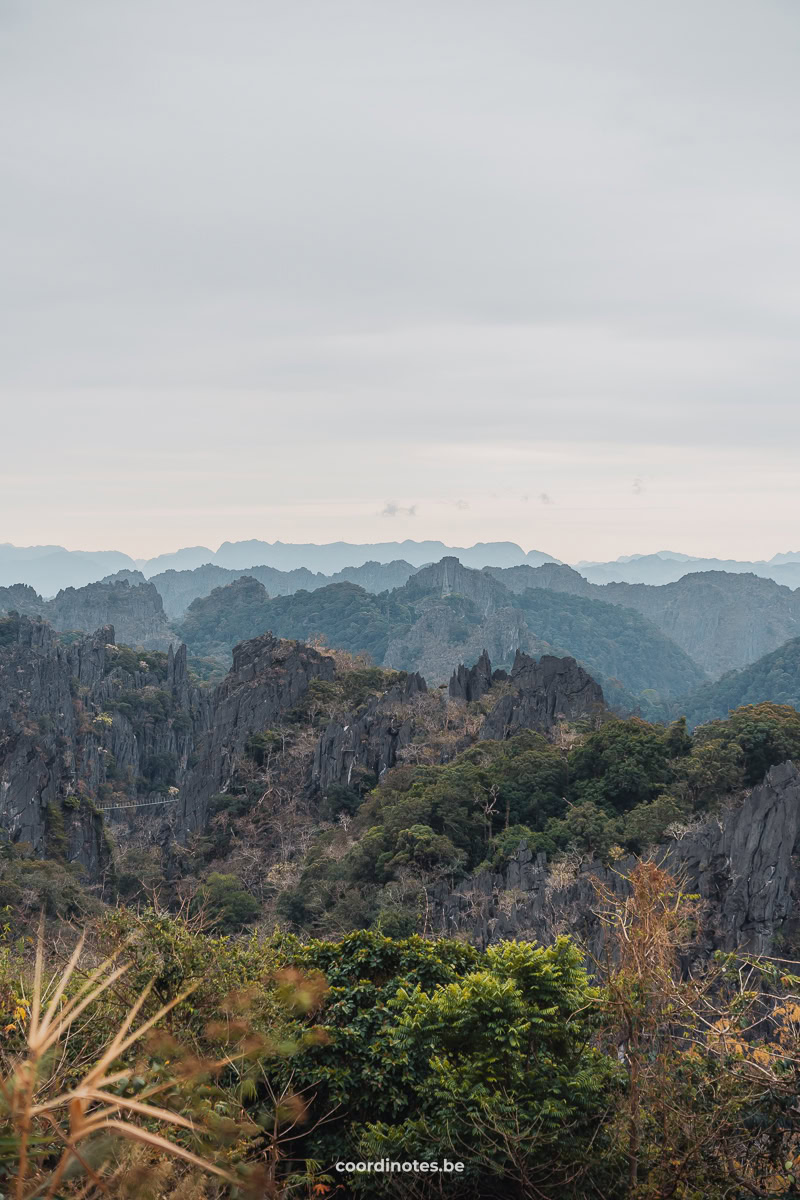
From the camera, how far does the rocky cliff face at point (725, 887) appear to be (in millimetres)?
21609

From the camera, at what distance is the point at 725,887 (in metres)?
22.5

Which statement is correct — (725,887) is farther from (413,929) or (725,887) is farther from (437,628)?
(437,628)

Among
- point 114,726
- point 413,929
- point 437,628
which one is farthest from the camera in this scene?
point 437,628

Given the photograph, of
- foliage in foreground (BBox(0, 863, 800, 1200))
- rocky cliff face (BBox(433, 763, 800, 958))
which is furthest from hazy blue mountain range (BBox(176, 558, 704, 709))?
foliage in foreground (BBox(0, 863, 800, 1200))

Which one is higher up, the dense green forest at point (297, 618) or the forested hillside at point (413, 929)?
the dense green forest at point (297, 618)

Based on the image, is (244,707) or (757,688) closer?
(244,707)

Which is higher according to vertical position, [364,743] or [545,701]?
[545,701]

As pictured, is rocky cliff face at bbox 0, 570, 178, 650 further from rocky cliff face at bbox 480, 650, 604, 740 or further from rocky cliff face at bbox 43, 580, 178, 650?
rocky cliff face at bbox 480, 650, 604, 740

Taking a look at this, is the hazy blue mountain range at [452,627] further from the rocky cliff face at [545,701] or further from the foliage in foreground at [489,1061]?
the foliage in foreground at [489,1061]

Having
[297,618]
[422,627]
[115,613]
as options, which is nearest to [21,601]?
[115,613]

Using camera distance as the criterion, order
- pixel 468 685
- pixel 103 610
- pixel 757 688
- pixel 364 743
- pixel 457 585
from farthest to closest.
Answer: pixel 457 585 → pixel 103 610 → pixel 757 688 → pixel 468 685 → pixel 364 743

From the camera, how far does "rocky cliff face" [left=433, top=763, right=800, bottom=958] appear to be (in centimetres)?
2161

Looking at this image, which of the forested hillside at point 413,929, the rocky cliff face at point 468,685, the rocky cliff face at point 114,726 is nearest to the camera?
the forested hillside at point 413,929

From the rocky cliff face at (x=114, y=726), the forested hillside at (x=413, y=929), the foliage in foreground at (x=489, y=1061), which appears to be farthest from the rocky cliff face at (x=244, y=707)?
the foliage in foreground at (x=489, y=1061)
